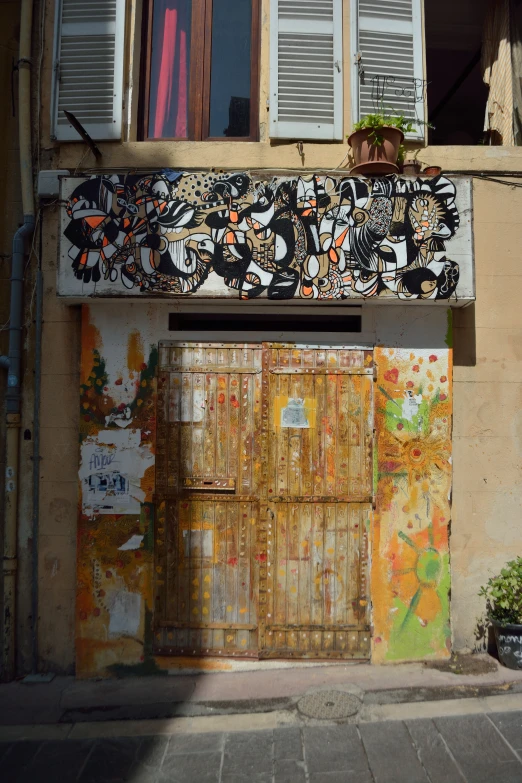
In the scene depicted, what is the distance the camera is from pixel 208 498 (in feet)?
15.9

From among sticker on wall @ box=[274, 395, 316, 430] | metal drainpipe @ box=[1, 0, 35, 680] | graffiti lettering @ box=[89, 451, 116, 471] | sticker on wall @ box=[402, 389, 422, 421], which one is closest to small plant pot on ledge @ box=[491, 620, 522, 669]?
sticker on wall @ box=[402, 389, 422, 421]

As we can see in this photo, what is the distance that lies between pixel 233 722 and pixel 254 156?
4441 mm

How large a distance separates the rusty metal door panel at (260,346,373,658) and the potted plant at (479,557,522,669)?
1.03 metres

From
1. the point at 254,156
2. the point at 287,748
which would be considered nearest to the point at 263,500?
the point at 287,748

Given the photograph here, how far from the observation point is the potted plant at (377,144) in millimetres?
4742

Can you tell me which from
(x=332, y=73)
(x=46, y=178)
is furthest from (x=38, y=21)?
(x=332, y=73)

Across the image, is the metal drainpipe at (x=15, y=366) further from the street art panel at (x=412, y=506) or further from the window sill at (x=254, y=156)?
the street art panel at (x=412, y=506)

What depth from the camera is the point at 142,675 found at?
15.6ft

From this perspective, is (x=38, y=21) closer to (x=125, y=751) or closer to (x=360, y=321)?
(x=360, y=321)

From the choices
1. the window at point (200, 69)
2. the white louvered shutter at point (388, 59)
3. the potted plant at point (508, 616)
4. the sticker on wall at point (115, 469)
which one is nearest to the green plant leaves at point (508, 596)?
the potted plant at point (508, 616)

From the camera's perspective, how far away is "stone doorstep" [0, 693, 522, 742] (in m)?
3.97

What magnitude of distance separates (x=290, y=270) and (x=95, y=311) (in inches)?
65.2

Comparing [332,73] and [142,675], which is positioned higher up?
[332,73]

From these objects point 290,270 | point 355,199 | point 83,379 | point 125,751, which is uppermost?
point 355,199
